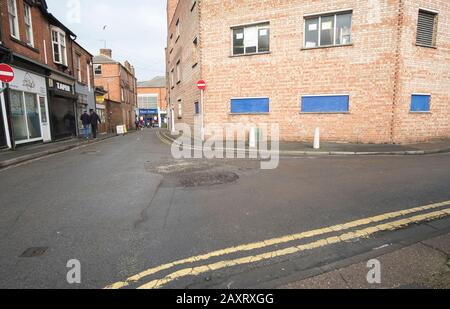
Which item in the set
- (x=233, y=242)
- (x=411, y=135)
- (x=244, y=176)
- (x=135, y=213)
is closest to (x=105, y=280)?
(x=233, y=242)

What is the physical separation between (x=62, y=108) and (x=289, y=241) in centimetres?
1810

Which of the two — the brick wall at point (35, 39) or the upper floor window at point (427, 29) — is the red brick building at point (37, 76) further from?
the upper floor window at point (427, 29)

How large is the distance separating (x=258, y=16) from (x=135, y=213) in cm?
1337

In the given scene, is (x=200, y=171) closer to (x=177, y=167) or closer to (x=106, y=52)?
(x=177, y=167)

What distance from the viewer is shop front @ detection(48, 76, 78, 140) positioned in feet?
50.4

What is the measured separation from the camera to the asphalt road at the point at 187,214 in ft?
9.02

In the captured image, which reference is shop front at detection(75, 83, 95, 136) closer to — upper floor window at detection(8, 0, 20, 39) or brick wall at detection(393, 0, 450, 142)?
upper floor window at detection(8, 0, 20, 39)

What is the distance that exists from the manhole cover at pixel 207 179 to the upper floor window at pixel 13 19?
11.8m

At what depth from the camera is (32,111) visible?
13.3 metres

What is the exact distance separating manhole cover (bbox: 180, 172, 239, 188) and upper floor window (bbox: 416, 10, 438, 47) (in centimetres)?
1266

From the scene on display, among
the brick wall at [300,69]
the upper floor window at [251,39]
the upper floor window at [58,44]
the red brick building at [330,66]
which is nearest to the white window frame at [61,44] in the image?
the upper floor window at [58,44]

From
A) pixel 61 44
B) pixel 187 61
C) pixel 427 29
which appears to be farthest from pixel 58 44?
pixel 427 29

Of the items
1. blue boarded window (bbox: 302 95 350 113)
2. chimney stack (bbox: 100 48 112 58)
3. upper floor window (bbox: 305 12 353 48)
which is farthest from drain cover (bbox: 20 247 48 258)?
chimney stack (bbox: 100 48 112 58)

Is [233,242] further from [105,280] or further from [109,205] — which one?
[109,205]
